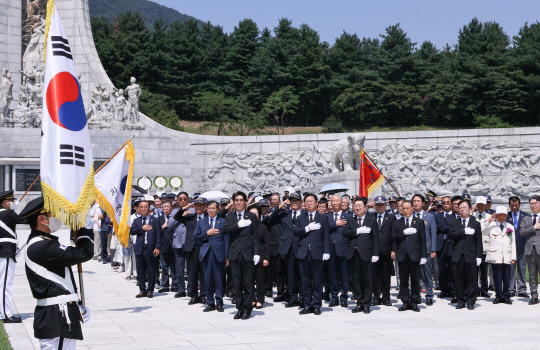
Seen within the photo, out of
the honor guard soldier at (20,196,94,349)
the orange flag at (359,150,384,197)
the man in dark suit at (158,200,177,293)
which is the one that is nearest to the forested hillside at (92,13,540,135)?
the orange flag at (359,150,384,197)

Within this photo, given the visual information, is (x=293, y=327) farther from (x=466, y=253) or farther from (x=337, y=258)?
(x=466, y=253)

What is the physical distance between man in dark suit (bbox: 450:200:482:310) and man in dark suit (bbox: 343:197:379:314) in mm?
1312

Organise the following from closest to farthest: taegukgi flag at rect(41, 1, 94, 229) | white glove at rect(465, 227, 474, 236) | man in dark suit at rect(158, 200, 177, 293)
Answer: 1. taegukgi flag at rect(41, 1, 94, 229)
2. white glove at rect(465, 227, 474, 236)
3. man in dark suit at rect(158, 200, 177, 293)

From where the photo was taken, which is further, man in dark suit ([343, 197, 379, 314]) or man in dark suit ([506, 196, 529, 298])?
man in dark suit ([506, 196, 529, 298])

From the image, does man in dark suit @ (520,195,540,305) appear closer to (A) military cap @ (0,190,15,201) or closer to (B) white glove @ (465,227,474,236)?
(B) white glove @ (465,227,474,236)

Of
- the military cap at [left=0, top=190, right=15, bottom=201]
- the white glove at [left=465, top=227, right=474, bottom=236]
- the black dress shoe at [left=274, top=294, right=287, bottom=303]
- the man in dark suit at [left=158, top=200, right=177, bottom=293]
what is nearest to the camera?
the military cap at [left=0, top=190, right=15, bottom=201]

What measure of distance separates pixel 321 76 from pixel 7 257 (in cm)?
3795

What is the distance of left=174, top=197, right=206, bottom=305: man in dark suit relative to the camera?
33.8ft

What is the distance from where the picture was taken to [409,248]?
9.71 m

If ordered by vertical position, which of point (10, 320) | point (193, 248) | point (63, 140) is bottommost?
point (10, 320)

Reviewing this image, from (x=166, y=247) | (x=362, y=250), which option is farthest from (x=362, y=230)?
(x=166, y=247)

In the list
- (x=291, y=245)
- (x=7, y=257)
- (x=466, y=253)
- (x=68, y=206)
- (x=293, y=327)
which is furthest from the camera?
(x=291, y=245)

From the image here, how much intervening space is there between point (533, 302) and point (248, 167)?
16.4 metres

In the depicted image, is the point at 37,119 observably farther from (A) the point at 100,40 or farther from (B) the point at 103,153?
(A) the point at 100,40
